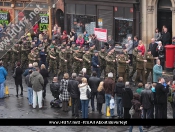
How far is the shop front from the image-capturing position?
25.3 meters

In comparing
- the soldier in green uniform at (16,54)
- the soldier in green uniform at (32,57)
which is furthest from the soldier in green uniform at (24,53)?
the soldier in green uniform at (32,57)

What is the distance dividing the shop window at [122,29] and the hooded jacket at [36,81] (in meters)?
9.96

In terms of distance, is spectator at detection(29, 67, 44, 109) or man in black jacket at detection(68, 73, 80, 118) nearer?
man in black jacket at detection(68, 73, 80, 118)

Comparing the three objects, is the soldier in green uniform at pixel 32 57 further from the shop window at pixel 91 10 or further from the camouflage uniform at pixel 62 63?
the shop window at pixel 91 10

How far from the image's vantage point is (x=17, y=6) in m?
32.8

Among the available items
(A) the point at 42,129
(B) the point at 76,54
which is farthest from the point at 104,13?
(A) the point at 42,129

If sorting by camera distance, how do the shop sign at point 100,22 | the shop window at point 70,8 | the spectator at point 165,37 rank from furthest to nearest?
1. the shop window at point 70,8
2. the shop sign at point 100,22
3. the spectator at point 165,37

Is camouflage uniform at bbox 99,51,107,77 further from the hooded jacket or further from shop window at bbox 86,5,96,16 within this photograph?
A: shop window at bbox 86,5,96,16

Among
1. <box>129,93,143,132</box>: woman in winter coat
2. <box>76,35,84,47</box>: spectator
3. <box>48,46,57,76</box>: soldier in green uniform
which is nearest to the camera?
<box>129,93,143,132</box>: woman in winter coat

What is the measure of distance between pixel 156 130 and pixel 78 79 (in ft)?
10.5

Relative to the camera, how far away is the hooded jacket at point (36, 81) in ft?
54.2

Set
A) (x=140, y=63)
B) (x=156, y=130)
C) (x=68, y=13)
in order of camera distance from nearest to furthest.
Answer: (x=156, y=130) → (x=140, y=63) → (x=68, y=13)

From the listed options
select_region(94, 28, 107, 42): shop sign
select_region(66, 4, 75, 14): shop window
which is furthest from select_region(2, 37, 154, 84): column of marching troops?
select_region(66, 4, 75, 14): shop window

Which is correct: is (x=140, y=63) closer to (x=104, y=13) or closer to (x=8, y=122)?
(x=104, y=13)
